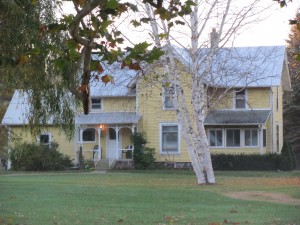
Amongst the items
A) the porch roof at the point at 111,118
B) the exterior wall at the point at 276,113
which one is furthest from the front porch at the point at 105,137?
the exterior wall at the point at 276,113

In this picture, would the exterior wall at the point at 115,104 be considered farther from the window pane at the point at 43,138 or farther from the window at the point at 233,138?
the window at the point at 233,138

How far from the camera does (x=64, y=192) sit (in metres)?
25.1

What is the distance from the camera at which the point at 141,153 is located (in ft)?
143

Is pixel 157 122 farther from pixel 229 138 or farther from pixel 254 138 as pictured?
pixel 254 138

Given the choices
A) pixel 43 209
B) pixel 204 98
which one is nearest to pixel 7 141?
pixel 43 209

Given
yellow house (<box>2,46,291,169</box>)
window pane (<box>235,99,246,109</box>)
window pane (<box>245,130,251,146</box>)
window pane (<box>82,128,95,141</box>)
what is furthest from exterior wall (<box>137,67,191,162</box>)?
window pane (<box>82,128,95,141</box>)

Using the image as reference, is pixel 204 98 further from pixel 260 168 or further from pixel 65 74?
pixel 65 74

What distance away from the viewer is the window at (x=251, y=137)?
4400 cm

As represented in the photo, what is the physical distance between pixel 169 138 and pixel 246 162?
5147mm

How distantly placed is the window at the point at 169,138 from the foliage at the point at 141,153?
3.81ft

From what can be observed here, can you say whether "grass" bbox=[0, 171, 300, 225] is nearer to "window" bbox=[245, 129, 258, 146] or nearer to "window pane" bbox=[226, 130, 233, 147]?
"window" bbox=[245, 129, 258, 146]

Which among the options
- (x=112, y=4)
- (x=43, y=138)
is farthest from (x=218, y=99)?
(x=112, y=4)

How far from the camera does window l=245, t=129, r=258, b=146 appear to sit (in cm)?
4400

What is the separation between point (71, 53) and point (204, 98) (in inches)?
985
